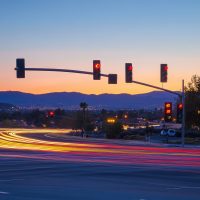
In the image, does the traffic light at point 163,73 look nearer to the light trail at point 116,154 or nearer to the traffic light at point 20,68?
the light trail at point 116,154

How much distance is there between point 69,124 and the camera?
5468 inches

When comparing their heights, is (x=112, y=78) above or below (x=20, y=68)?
below

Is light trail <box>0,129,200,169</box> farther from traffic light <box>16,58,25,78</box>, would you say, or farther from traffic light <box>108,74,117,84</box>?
traffic light <box>16,58,25,78</box>

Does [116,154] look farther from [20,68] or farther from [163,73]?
[20,68]

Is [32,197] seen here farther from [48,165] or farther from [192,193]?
[48,165]

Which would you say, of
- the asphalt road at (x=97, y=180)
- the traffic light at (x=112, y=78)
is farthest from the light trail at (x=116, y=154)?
the traffic light at (x=112, y=78)

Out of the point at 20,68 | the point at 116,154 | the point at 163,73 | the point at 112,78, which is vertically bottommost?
the point at 116,154

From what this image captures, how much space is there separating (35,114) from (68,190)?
147m

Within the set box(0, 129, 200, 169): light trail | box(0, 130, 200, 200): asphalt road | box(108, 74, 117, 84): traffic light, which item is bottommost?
box(0, 130, 200, 200): asphalt road

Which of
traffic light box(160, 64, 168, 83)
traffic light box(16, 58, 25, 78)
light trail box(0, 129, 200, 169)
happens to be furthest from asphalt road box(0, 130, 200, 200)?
traffic light box(160, 64, 168, 83)

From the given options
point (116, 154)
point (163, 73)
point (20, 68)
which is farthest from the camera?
point (163, 73)

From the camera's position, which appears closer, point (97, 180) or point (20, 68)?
point (97, 180)

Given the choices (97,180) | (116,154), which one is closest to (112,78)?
(116,154)

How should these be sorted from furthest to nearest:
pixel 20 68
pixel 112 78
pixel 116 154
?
pixel 112 78 → pixel 20 68 → pixel 116 154
